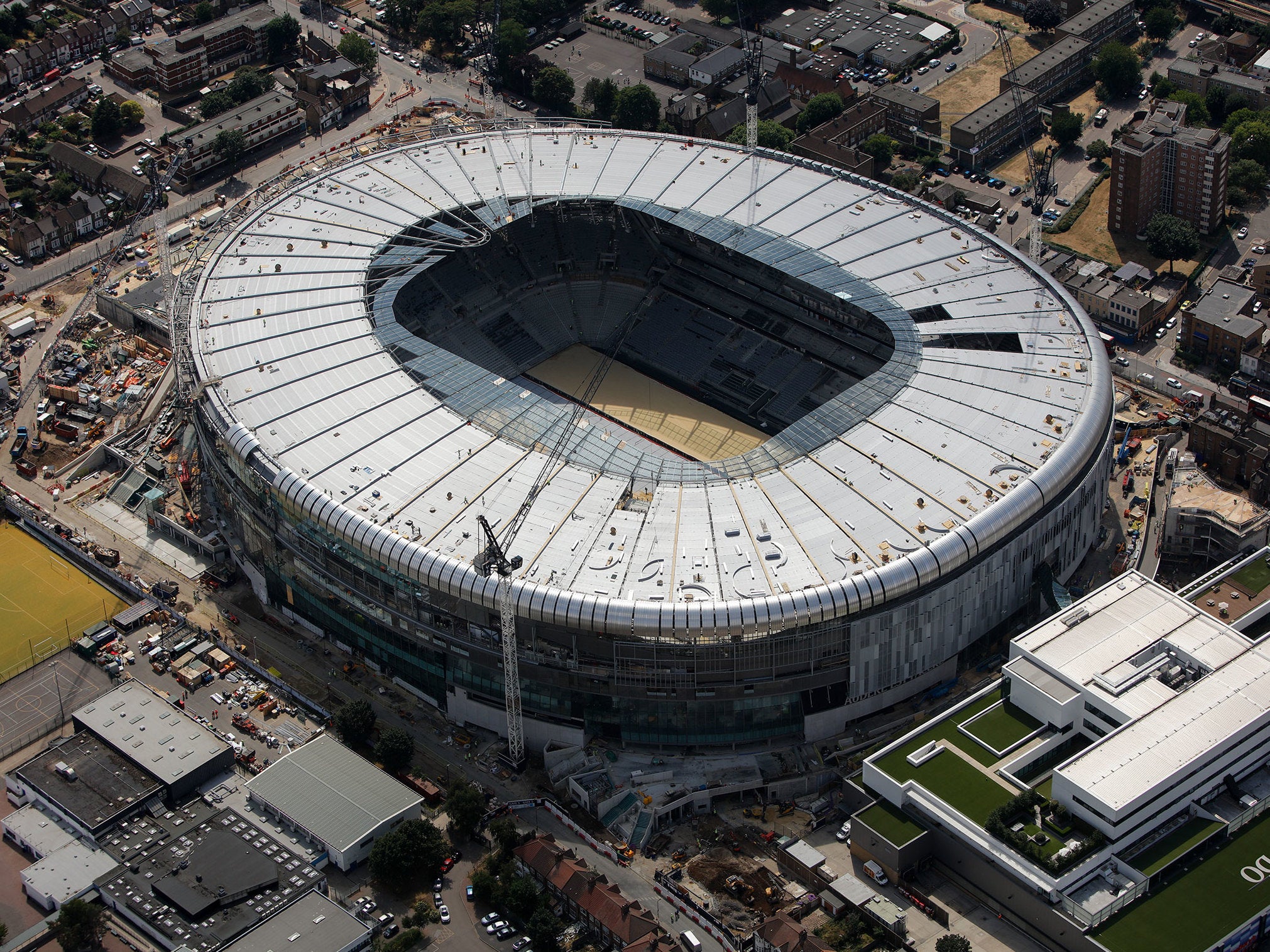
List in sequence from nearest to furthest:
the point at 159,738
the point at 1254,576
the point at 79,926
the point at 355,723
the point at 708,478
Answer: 1. the point at 79,926
2. the point at 159,738
3. the point at 355,723
4. the point at 708,478
5. the point at 1254,576

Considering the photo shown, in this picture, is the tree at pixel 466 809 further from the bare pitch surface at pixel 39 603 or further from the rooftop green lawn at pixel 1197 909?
the rooftop green lawn at pixel 1197 909

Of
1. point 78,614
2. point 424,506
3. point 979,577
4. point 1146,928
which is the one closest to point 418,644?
point 424,506

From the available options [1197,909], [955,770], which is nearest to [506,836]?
[955,770]

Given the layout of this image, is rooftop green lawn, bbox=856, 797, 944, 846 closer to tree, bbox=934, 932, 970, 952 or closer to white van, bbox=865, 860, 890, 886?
white van, bbox=865, 860, 890, 886

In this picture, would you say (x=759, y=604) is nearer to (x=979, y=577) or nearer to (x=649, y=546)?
(x=649, y=546)

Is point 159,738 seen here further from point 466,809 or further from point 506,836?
point 506,836

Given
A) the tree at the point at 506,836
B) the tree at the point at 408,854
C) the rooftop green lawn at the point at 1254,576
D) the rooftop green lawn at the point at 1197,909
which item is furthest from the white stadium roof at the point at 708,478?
the rooftop green lawn at the point at 1197,909

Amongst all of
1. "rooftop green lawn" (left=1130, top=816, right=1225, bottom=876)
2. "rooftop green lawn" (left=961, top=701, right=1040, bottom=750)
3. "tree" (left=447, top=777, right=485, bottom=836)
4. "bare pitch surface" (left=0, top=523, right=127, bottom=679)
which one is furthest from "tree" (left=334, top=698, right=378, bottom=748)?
"rooftop green lawn" (left=1130, top=816, right=1225, bottom=876)
